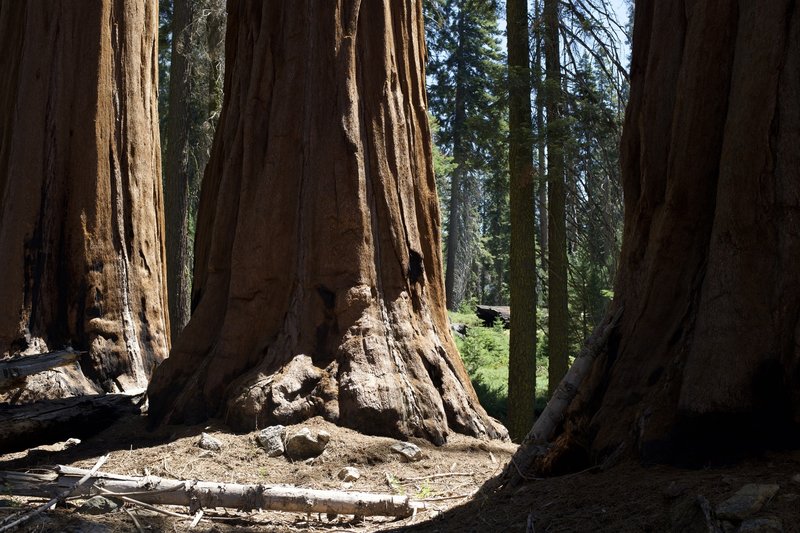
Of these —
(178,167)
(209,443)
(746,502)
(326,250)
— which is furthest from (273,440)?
(178,167)

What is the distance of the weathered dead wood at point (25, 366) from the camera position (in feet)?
21.1

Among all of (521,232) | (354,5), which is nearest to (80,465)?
(354,5)

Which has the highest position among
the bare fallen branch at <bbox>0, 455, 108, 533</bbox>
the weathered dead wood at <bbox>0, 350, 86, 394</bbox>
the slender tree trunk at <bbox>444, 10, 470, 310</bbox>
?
the slender tree trunk at <bbox>444, 10, 470, 310</bbox>

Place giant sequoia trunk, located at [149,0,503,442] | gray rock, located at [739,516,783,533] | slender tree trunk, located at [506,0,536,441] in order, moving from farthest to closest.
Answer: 1. slender tree trunk, located at [506,0,536,441]
2. giant sequoia trunk, located at [149,0,503,442]
3. gray rock, located at [739,516,783,533]

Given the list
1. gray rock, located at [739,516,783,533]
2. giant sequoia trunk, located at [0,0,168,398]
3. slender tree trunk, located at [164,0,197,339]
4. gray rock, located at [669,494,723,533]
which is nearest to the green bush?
slender tree trunk, located at [164,0,197,339]

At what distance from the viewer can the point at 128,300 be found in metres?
9.10

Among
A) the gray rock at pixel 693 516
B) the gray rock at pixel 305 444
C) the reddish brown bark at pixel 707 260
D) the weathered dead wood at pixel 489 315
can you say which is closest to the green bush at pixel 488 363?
the weathered dead wood at pixel 489 315

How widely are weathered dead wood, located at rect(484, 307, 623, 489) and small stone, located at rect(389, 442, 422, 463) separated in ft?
4.88

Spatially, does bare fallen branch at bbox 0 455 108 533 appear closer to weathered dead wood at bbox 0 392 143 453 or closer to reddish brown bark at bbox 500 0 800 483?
weathered dead wood at bbox 0 392 143 453

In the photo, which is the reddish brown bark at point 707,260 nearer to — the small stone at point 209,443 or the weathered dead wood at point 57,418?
the small stone at point 209,443

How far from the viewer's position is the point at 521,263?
13.5m

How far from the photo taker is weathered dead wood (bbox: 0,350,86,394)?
643 centimetres

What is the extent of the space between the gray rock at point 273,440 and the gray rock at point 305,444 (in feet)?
0.21

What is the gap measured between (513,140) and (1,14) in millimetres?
8164
